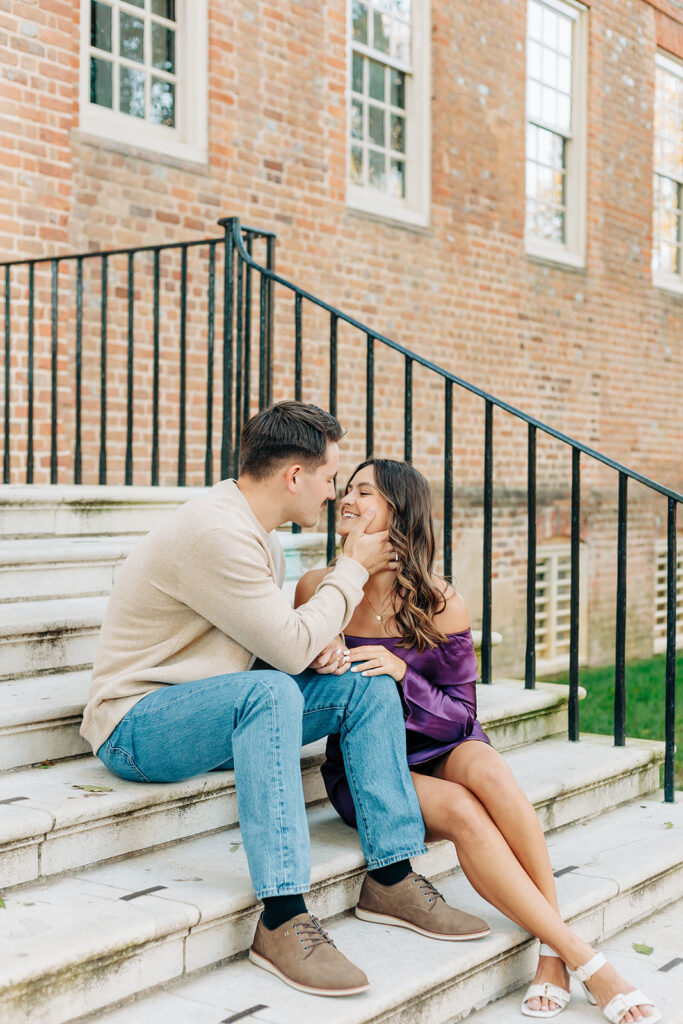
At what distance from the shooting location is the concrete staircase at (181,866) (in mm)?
2143

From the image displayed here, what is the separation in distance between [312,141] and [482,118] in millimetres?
1917

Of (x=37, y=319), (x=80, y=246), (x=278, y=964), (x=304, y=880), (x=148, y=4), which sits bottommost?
(x=278, y=964)

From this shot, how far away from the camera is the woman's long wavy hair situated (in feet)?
9.64

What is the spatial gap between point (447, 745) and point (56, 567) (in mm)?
1513

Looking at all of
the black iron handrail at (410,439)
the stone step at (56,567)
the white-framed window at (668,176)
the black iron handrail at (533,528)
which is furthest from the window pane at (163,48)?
the white-framed window at (668,176)

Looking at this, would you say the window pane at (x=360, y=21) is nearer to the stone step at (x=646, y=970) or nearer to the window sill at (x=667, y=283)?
the window sill at (x=667, y=283)

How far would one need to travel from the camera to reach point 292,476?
2750 millimetres

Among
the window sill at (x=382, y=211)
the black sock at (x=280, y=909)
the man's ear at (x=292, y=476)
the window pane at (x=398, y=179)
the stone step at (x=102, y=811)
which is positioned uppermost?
the window pane at (x=398, y=179)

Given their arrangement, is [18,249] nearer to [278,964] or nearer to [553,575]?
[278,964]

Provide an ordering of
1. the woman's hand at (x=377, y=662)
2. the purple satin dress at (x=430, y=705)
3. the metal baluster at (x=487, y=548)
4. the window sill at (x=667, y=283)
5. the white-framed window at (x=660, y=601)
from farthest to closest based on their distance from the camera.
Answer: the window sill at (x=667, y=283), the white-framed window at (x=660, y=601), the metal baluster at (x=487, y=548), the purple satin dress at (x=430, y=705), the woman's hand at (x=377, y=662)

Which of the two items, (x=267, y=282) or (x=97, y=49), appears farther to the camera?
(x=97, y=49)

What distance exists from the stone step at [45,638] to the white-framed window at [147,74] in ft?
10.7

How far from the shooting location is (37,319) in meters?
5.47

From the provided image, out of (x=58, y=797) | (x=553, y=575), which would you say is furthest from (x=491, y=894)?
(x=553, y=575)
